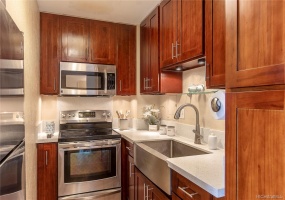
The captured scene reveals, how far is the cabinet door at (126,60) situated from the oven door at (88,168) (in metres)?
0.83

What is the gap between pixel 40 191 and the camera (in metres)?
2.19

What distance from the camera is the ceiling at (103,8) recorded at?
89.4 inches


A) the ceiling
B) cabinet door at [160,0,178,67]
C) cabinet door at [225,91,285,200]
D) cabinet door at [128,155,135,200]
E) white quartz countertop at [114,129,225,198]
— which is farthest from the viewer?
the ceiling

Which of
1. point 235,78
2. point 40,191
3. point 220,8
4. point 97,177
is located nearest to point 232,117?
point 235,78

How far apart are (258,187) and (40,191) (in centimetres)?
227

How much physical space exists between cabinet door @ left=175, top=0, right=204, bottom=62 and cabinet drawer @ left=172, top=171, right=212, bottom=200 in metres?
0.96

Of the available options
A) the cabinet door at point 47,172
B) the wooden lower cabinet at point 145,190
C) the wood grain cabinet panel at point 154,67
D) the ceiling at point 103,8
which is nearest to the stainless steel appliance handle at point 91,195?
the cabinet door at point 47,172

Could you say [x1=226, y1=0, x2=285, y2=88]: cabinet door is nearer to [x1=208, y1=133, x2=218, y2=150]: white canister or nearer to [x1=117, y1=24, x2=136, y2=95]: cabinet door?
[x1=208, y1=133, x2=218, y2=150]: white canister

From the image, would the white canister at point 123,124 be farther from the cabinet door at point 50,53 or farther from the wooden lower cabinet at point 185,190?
the wooden lower cabinet at point 185,190

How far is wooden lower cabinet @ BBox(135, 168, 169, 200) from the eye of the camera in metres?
1.47

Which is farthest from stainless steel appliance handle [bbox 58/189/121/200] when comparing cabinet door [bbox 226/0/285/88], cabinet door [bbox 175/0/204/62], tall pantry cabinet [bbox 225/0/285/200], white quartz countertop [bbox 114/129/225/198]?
cabinet door [bbox 226/0/285/88]

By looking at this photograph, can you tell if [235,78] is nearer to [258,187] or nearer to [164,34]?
[258,187]

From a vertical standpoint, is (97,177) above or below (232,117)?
Result: below

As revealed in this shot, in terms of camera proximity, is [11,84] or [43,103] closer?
[11,84]
